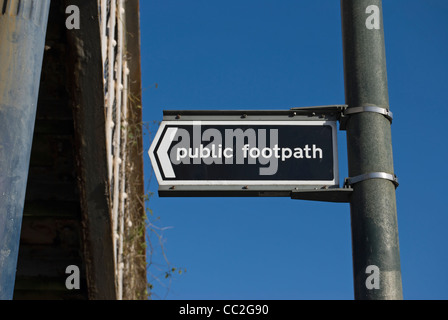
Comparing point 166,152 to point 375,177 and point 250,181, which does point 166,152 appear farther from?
point 375,177

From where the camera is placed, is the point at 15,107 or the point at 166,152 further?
the point at 166,152

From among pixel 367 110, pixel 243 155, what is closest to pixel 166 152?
pixel 243 155

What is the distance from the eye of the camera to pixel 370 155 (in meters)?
3.24

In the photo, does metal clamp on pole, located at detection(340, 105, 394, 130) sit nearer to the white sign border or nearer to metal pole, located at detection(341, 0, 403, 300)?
metal pole, located at detection(341, 0, 403, 300)

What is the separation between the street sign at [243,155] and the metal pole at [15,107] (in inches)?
25.3

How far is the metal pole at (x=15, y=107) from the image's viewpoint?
3334 mm

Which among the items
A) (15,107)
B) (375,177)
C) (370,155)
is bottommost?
(375,177)

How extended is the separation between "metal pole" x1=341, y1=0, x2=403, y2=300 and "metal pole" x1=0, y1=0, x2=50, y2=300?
1507 mm

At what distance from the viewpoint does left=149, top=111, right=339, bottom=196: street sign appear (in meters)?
3.67

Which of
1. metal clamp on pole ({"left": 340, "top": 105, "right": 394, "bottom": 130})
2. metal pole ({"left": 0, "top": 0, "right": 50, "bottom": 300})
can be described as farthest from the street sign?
metal pole ({"left": 0, "top": 0, "right": 50, "bottom": 300})

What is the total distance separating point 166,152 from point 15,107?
0.75 m
